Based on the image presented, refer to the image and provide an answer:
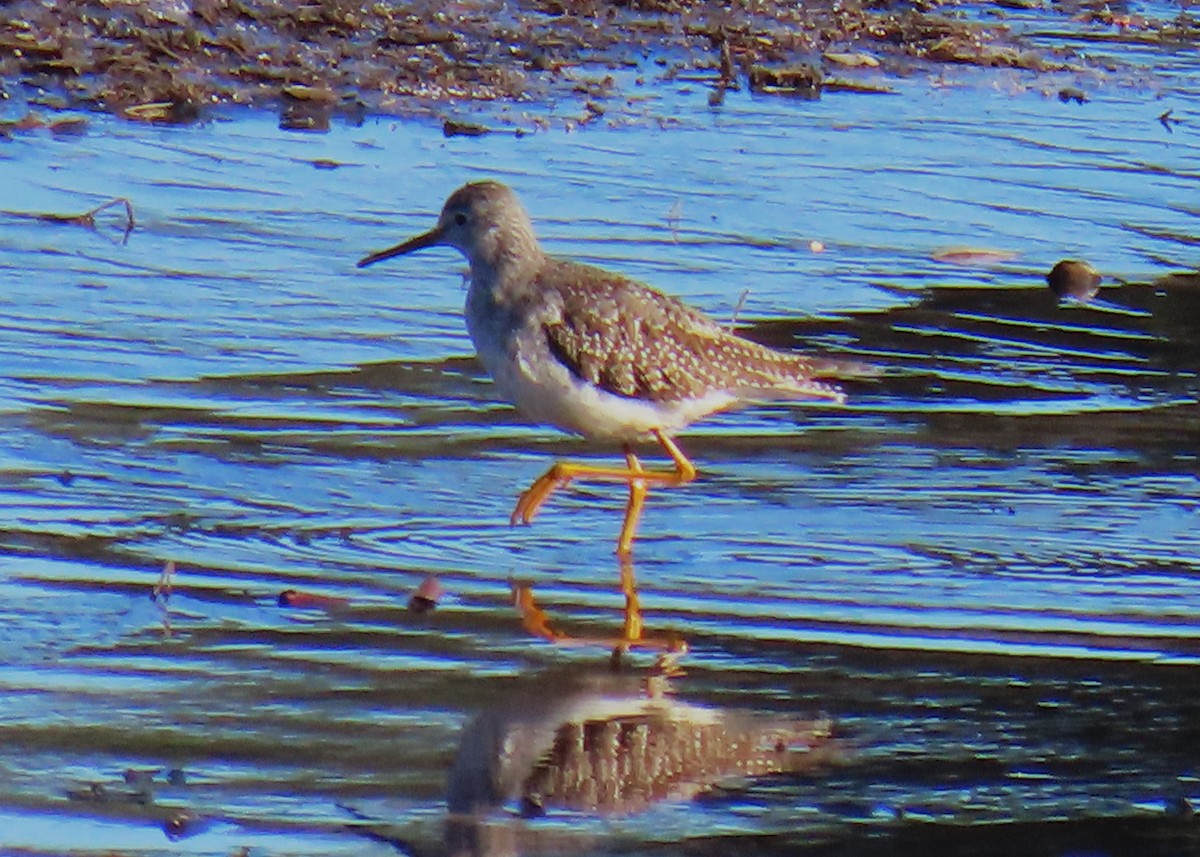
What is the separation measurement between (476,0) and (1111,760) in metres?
7.87

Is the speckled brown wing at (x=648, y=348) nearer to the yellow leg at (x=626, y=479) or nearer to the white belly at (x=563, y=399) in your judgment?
the white belly at (x=563, y=399)

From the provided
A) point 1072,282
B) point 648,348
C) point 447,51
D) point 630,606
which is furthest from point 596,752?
point 447,51

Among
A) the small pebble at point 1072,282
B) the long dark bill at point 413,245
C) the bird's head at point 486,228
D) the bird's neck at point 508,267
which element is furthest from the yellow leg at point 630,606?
the small pebble at point 1072,282

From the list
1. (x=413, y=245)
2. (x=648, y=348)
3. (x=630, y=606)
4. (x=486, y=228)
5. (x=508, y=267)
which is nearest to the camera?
(x=630, y=606)

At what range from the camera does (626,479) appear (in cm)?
692

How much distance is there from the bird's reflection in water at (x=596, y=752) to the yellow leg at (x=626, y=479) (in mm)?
1072

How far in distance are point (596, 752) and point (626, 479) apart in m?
1.92

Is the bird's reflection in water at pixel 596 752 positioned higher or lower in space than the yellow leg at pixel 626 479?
lower

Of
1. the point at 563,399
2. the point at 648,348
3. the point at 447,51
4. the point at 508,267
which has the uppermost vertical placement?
the point at 447,51

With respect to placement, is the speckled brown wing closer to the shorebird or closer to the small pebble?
the shorebird

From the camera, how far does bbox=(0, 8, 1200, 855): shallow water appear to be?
A: 4926 millimetres

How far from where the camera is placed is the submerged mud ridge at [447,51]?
35.3 ft

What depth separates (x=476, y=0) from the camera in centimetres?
1238

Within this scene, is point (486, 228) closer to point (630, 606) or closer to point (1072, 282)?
point (630, 606)
